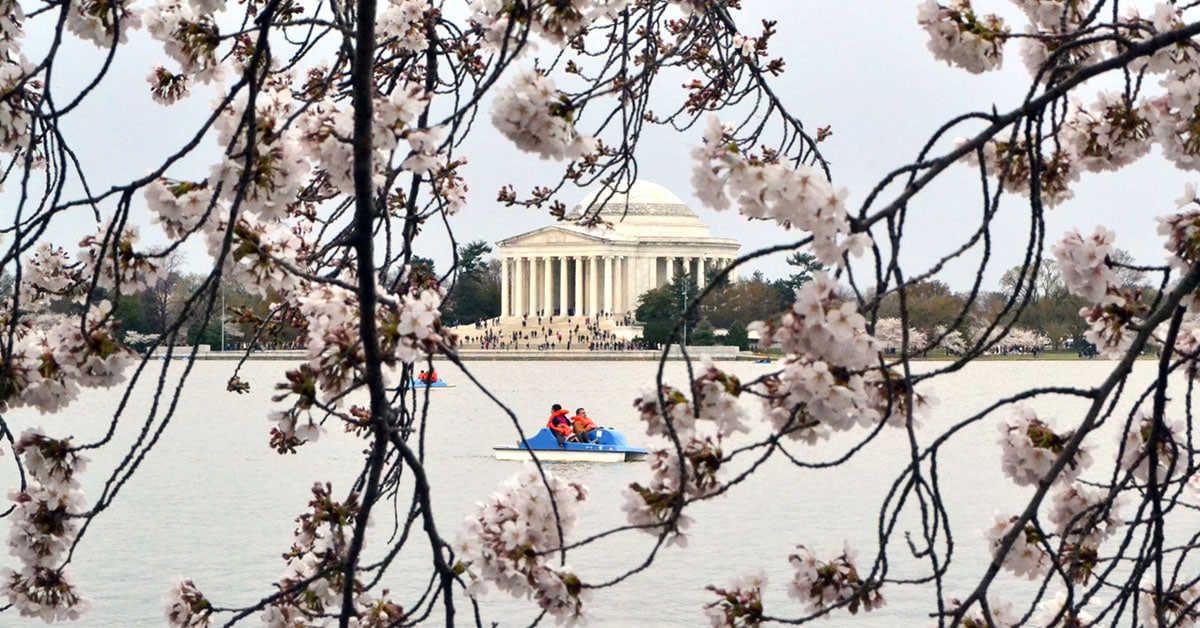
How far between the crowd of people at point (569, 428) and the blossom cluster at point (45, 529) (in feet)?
71.9

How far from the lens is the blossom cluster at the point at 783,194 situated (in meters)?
2.53

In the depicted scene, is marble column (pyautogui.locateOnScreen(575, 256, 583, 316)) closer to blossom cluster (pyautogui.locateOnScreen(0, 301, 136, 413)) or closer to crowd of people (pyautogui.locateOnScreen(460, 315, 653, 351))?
crowd of people (pyautogui.locateOnScreen(460, 315, 653, 351))

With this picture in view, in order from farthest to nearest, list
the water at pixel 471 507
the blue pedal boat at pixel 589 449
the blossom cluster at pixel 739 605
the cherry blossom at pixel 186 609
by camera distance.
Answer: the blue pedal boat at pixel 589 449
the water at pixel 471 507
the cherry blossom at pixel 186 609
the blossom cluster at pixel 739 605

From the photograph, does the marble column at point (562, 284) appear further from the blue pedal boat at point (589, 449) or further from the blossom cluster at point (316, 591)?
the blossom cluster at point (316, 591)

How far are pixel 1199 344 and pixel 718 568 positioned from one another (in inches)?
566

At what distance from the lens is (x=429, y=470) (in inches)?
1090

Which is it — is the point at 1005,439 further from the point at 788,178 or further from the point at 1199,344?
the point at 788,178

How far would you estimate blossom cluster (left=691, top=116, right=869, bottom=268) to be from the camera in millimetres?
2531

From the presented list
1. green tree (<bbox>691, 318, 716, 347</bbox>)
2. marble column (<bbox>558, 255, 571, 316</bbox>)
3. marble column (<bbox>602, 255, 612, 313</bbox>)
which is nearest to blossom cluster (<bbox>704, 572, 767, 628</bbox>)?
green tree (<bbox>691, 318, 716, 347</bbox>)

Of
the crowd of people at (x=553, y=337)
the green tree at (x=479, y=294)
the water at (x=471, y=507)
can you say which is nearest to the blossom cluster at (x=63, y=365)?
the water at (x=471, y=507)

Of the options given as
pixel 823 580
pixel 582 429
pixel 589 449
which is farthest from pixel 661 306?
pixel 823 580

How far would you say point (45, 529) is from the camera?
367cm

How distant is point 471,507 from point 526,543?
59.3 feet

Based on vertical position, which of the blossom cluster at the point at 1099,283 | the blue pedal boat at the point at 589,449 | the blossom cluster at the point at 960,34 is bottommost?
the blue pedal boat at the point at 589,449
